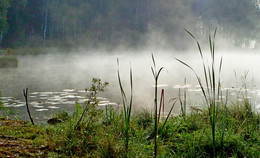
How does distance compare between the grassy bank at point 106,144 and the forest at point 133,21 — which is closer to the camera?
the grassy bank at point 106,144

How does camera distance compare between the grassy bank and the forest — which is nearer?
the grassy bank

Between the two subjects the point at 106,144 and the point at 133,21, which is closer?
the point at 106,144

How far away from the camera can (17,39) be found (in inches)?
1551

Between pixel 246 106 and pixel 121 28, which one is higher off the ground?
pixel 121 28

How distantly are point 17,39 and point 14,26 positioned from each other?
84.8 inches

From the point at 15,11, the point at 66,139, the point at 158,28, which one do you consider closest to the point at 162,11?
the point at 158,28

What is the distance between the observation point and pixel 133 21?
52062 mm

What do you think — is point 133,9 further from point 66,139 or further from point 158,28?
point 66,139

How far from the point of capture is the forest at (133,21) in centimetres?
4460

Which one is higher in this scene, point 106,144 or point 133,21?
point 133,21

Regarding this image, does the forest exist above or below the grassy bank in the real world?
above

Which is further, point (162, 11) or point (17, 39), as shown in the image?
point (162, 11)

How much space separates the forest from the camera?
4460 centimetres

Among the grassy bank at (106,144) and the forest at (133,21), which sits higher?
the forest at (133,21)
